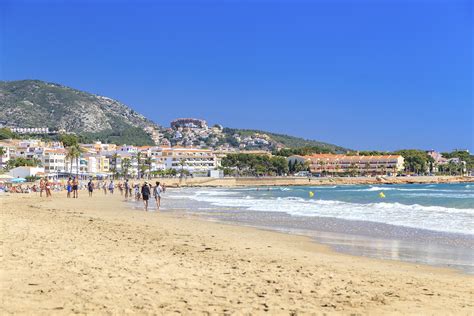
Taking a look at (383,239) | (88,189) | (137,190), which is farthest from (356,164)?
(383,239)

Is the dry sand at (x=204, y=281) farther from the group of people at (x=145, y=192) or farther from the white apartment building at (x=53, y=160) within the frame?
the white apartment building at (x=53, y=160)

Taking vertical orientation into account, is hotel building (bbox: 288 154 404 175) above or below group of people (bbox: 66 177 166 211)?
above

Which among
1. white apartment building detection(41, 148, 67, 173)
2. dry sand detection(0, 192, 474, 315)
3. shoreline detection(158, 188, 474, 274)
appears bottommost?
shoreline detection(158, 188, 474, 274)

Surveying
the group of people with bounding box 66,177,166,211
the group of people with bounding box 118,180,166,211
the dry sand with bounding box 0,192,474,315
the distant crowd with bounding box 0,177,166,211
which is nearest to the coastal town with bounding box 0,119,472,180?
the distant crowd with bounding box 0,177,166,211

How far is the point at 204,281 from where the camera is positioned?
6.86 meters

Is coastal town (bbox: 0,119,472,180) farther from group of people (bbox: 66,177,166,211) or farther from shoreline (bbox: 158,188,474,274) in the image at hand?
shoreline (bbox: 158,188,474,274)

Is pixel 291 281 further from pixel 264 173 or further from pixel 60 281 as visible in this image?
pixel 264 173

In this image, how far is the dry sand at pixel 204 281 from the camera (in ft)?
18.4

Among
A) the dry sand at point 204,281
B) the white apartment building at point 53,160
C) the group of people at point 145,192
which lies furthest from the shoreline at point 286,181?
the dry sand at point 204,281

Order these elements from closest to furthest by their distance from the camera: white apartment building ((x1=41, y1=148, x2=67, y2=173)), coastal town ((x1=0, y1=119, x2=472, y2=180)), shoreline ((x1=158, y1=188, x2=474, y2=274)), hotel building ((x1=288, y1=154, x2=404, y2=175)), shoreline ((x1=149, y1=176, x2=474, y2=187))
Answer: shoreline ((x1=158, y1=188, x2=474, y2=274)) → shoreline ((x1=149, y1=176, x2=474, y2=187)) → white apartment building ((x1=41, y1=148, x2=67, y2=173)) → coastal town ((x1=0, y1=119, x2=472, y2=180)) → hotel building ((x1=288, y1=154, x2=404, y2=175))

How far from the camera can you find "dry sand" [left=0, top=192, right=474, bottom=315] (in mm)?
5609

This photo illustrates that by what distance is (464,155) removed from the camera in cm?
18538

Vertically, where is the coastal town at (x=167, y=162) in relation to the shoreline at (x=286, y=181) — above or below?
above

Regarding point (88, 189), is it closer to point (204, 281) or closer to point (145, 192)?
point (145, 192)
